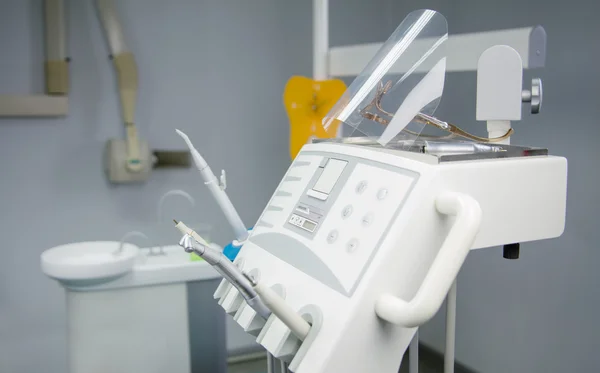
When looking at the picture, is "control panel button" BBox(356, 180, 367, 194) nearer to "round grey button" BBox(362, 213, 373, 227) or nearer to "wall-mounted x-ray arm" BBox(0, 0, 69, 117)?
"round grey button" BBox(362, 213, 373, 227)

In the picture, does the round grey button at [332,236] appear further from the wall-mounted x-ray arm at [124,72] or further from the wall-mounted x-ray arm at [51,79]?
the wall-mounted x-ray arm at [51,79]

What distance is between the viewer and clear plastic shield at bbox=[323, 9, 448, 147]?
Result: 96cm

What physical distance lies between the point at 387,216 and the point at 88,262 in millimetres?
1118

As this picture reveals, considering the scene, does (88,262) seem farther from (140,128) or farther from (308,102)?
(308,102)

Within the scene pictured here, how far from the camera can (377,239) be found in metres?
0.80

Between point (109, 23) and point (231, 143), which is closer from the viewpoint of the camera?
point (109, 23)

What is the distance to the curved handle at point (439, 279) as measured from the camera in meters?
0.74

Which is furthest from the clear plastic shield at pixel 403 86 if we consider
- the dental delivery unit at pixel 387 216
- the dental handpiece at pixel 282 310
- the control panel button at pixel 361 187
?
the dental handpiece at pixel 282 310

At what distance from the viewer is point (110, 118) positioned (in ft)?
6.95

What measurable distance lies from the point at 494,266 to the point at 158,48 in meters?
1.44

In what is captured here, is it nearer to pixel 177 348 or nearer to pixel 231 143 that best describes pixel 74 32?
pixel 231 143

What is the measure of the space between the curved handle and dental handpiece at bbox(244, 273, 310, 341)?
105mm

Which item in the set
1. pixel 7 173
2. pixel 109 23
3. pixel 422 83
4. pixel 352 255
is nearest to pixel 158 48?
pixel 109 23

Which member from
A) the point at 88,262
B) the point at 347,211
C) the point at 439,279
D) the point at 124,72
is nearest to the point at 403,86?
the point at 347,211
